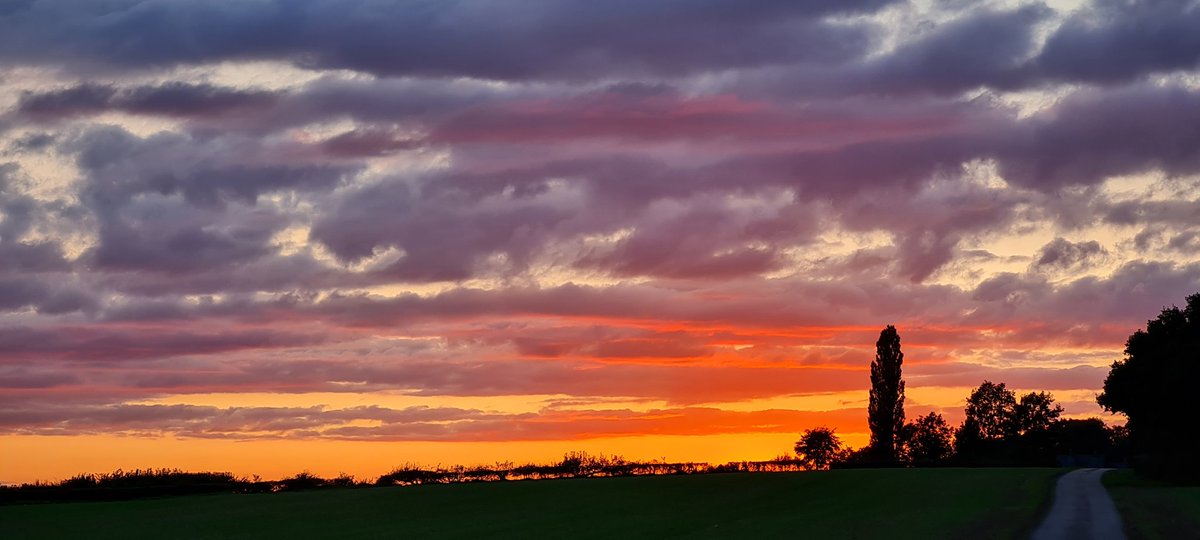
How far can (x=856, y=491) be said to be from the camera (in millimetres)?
100812

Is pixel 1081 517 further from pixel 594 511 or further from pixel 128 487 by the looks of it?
pixel 128 487

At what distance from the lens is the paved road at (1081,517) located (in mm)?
55469

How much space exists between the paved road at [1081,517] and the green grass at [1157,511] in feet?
2.30

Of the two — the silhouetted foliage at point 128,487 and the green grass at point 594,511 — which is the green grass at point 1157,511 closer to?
the green grass at point 594,511

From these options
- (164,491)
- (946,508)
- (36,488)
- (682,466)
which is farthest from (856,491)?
(36,488)

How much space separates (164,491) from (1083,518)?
7156 cm

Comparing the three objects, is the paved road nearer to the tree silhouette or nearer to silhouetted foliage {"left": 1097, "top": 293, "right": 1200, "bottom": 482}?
silhouetted foliage {"left": 1097, "top": 293, "right": 1200, "bottom": 482}

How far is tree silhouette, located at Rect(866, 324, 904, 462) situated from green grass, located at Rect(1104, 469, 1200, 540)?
64681mm

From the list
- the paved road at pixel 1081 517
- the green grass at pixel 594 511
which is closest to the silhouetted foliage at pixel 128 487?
the green grass at pixel 594 511

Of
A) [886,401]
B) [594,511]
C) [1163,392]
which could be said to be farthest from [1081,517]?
[886,401]

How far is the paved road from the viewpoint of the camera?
55.5 metres

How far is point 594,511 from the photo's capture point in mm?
78938

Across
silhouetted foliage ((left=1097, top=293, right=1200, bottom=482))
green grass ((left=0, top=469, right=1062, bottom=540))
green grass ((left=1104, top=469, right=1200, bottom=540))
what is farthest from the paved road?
silhouetted foliage ((left=1097, top=293, right=1200, bottom=482))

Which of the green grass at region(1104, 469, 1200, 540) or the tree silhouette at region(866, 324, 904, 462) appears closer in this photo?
the green grass at region(1104, 469, 1200, 540)
